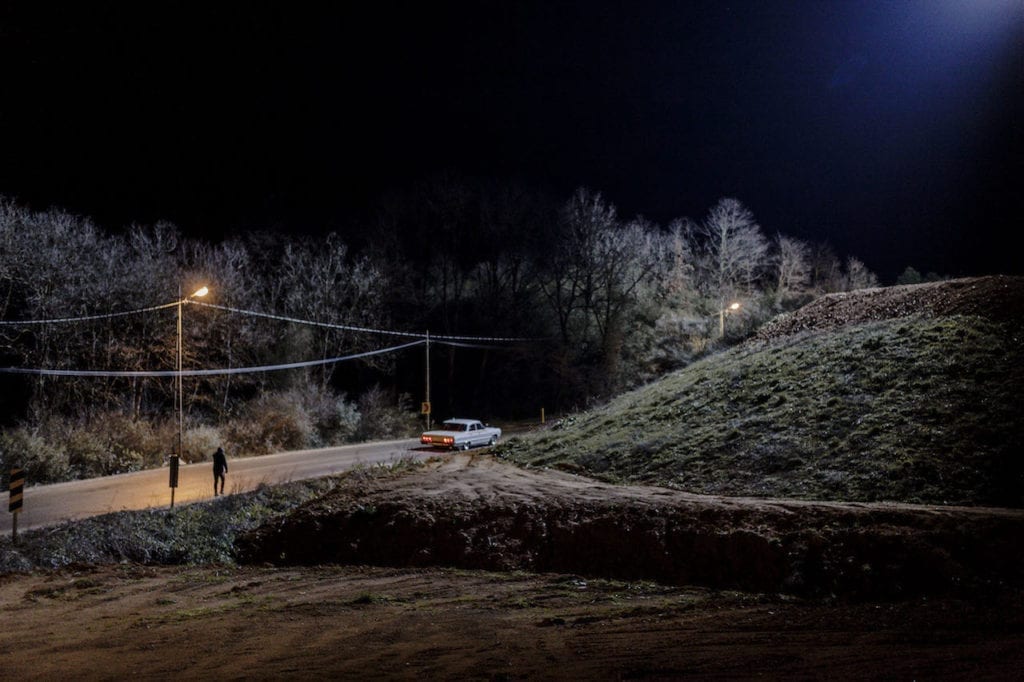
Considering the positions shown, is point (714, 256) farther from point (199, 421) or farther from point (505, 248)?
point (199, 421)

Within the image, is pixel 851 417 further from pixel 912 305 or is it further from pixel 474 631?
pixel 474 631

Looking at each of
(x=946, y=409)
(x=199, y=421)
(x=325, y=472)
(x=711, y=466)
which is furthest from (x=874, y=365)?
(x=199, y=421)

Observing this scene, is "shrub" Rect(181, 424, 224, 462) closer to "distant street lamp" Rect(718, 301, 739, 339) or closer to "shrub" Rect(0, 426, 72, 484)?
"shrub" Rect(0, 426, 72, 484)

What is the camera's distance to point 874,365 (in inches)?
988

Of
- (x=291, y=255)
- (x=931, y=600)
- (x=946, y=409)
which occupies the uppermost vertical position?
(x=291, y=255)

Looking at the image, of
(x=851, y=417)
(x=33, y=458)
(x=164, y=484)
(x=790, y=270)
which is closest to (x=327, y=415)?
(x=164, y=484)

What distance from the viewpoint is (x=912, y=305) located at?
30.5 meters

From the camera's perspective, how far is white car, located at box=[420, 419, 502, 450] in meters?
32.6

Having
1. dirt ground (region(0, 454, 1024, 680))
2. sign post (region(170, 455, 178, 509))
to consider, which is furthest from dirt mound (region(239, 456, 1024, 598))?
sign post (region(170, 455, 178, 509))

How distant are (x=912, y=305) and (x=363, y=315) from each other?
32807 millimetres

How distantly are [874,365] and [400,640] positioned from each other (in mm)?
21642

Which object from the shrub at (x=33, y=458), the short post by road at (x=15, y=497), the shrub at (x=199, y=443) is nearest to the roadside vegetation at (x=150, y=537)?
the short post by road at (x=15, y=497)

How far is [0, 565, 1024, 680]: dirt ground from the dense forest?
1659 cm

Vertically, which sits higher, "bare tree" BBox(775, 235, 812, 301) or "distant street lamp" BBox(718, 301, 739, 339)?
"bare tree" BBox(775, 235, 812, 301)
